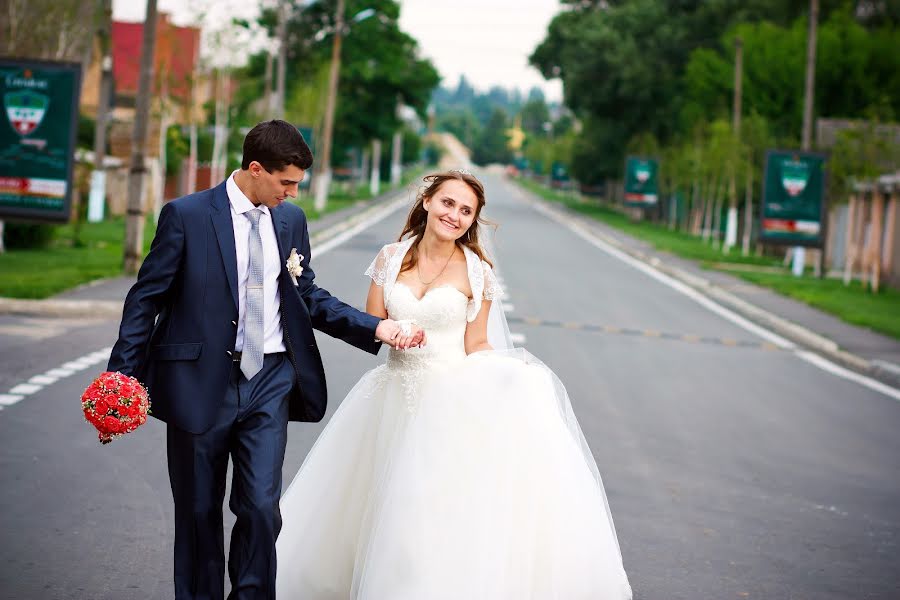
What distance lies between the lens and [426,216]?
613 cm

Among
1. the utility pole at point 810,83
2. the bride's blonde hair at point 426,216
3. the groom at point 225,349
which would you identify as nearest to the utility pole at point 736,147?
the utility pole at point 810,83

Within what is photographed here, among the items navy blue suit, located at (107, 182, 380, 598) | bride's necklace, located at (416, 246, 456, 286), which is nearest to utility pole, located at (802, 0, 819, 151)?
bride's necklace, located at (416, 246, 456, 286)

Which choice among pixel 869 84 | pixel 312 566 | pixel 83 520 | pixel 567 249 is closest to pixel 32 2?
pixel 567 249

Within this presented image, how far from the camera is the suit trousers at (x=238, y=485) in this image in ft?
16.3

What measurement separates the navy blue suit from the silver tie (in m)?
0.05

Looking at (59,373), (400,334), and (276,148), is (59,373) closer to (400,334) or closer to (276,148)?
(400,334)

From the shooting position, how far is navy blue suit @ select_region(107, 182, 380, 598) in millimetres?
4922

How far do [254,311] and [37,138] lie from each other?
1696cm

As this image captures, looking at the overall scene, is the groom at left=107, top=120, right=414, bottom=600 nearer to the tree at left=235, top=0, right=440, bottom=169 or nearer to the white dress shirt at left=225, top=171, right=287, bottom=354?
the white dress shirt at left=225, top=171, right=287, bottom=354

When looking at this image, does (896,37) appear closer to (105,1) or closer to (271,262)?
(105,1)

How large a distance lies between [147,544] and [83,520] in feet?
1.96

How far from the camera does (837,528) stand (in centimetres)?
839

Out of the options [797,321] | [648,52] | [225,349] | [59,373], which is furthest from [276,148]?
[648,52]

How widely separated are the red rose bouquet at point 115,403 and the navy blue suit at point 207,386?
0.09 m
